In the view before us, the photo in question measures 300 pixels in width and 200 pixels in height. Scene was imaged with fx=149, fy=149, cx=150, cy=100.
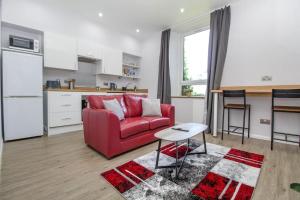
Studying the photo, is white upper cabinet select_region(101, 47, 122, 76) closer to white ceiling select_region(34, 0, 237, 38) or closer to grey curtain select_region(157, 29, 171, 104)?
white ceiling select_region(34, 0, 237, 38)

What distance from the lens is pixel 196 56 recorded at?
425cm

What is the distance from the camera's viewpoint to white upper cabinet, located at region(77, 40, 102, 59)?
3.71m

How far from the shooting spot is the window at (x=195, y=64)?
4.06 metres

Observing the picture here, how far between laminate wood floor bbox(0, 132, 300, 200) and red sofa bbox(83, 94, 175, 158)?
12 cm

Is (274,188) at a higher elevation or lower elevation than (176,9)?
lower

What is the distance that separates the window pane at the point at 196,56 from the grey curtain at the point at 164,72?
57 centimetres

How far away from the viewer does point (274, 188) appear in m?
1.39

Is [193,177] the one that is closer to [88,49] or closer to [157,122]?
[157,122]

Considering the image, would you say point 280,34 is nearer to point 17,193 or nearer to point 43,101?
point 17,193

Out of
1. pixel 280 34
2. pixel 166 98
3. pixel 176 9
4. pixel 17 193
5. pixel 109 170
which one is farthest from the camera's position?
pixel 166 98

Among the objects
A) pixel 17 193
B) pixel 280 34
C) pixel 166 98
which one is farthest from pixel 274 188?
pixel 166 98

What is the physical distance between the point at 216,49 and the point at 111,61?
2.80 m

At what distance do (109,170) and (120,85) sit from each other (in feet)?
11.7

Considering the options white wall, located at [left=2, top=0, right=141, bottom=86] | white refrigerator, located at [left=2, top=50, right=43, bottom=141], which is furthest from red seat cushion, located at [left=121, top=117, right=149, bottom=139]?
white wall, located at [left=2, top=0, right=141, bottom=86]
